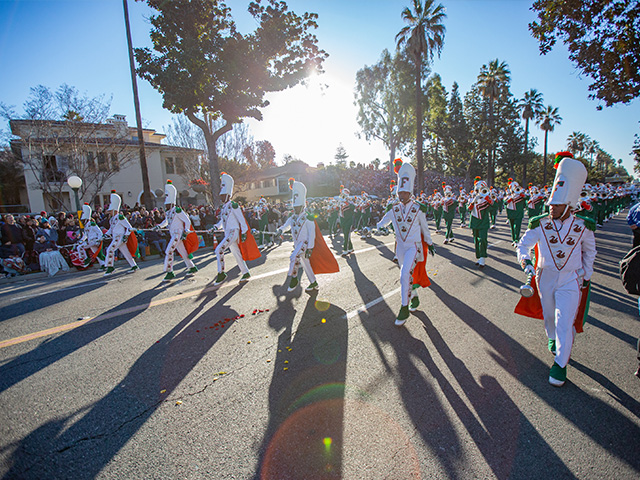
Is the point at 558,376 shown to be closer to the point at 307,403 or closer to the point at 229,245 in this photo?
the point at 307,403

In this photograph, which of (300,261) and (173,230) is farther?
(173,230)

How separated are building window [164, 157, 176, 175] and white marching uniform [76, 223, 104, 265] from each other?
82.8ft

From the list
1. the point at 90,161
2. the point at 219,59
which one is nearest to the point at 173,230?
the point at 219,59

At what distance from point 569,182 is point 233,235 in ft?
21.3

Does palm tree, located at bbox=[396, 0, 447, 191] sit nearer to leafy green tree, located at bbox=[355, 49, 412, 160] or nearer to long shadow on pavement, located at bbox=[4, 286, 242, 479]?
leafy green tree, located at bbox=[355, 49, 412, 160]

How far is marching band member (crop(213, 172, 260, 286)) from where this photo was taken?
770cm

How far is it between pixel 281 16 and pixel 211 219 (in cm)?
1406

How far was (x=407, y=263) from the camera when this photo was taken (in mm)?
5113

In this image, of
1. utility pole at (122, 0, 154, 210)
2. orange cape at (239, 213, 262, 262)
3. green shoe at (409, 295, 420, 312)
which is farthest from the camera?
utility pole at (122, 0, 154, 210)

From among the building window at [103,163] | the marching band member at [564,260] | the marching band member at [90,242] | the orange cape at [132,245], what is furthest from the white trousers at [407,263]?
the building window at [103,163]

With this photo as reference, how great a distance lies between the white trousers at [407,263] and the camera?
4.92m

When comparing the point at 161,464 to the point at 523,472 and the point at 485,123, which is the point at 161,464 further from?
the point at 485,123

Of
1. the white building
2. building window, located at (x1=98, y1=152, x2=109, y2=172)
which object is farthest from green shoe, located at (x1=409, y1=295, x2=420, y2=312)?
building window, located at (x1=98, y1=152, x2=109, y2=172)

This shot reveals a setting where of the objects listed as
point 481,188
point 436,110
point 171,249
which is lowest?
point 171,249
